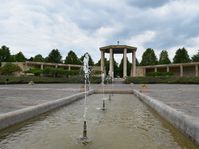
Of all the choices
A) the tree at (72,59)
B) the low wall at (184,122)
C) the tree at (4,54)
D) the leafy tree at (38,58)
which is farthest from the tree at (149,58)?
the low wall at (184,122)

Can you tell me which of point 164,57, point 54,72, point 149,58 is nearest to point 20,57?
point 54,72

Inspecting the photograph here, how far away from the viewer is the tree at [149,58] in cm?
7881

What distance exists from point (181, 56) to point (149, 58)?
9.48m

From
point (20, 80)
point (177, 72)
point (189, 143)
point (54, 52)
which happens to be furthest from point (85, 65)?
point (54, 52)

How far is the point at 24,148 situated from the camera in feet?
17.0

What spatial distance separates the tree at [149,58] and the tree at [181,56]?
20.7ft

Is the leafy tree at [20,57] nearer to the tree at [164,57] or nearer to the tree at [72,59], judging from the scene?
the tree at [72,59]

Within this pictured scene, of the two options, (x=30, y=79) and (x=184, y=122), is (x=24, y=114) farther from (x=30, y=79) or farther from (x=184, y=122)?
(x=30, y=79)

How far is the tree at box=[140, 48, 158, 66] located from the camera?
7881cm

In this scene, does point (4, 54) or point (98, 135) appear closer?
point (98, 135)

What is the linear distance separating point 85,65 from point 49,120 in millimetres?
→ 2671

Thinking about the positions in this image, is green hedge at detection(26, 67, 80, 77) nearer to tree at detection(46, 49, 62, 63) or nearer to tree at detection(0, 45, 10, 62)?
tree at detection(46, 49, 62, 63)

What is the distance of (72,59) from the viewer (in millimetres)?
80875

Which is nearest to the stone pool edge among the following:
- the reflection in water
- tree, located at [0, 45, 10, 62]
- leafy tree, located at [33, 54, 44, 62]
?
the reflection in water
